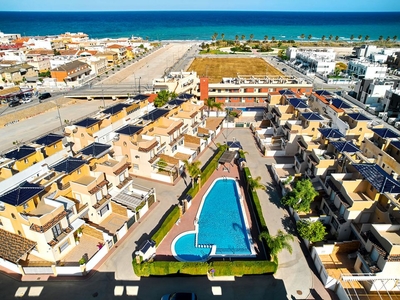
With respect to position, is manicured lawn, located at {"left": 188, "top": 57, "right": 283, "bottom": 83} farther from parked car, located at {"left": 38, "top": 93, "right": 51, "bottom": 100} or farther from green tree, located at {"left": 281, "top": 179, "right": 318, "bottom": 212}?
green tree, located at {"left": 281, "top": 179, "right": 318, "bottom": 212}

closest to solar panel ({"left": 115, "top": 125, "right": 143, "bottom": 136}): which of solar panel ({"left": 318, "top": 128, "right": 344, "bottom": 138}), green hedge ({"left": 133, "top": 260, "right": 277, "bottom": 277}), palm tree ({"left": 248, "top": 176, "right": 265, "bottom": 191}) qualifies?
palm tree ({"left": 248, "top": 176, "right": 265, "bottom": 191})

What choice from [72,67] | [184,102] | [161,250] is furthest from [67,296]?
[72,67]

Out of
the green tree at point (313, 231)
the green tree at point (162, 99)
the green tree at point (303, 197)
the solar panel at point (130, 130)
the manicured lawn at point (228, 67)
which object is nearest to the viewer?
the green tree at point (313, 231)

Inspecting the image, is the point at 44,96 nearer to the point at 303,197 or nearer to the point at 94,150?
the point at 94,150

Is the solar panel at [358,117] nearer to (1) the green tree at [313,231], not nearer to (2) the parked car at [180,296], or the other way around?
(1) the green tree at [313,231]

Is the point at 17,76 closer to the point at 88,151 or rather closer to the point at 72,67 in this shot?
the point at 72,67

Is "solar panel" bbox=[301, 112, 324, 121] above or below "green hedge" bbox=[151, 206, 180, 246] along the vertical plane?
above

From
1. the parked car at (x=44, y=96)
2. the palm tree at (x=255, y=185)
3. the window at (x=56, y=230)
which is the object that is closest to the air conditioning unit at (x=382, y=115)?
the palm tree at (x=255, y=185)
